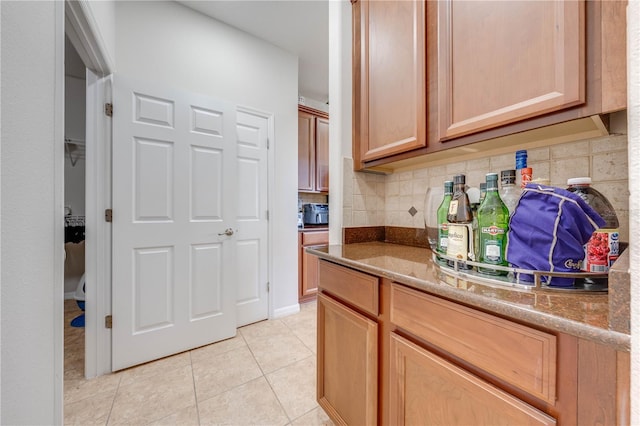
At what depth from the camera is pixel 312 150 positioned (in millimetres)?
3010

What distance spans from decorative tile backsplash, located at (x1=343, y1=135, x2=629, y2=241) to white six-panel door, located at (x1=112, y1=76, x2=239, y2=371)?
116 centimetres

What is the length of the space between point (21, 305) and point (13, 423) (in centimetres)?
29

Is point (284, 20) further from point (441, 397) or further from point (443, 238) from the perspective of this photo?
point (441, 397)

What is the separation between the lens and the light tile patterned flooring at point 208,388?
129 centimetres

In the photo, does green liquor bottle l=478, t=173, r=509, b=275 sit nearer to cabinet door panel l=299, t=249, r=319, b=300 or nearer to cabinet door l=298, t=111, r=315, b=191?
cabinet door panel l=299, t=249, r=319, b=300

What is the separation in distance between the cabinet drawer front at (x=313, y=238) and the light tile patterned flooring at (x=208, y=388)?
1.04m

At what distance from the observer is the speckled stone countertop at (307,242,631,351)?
41 cm

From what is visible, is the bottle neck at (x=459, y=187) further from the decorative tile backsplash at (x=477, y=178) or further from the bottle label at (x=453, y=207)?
the decorative tile backsplash at (x=477, y=178)

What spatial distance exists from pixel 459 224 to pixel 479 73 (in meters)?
0.55

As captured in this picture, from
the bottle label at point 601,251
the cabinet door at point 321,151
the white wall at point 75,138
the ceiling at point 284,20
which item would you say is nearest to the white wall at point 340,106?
the ceiling at point 284,20

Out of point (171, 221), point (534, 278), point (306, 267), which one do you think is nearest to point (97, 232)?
point (171, 221)

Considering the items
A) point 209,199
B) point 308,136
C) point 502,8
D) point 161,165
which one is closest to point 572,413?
point 502,8

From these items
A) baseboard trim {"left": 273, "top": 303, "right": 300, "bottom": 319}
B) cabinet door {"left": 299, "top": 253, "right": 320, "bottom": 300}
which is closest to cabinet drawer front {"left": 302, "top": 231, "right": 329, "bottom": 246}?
cabinet door {"left": 299, "top": 253, "right": 320, "bottom": 300}

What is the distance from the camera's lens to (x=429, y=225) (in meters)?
1.21
